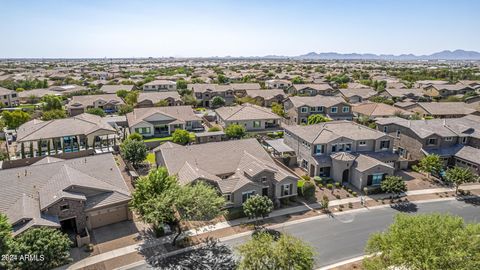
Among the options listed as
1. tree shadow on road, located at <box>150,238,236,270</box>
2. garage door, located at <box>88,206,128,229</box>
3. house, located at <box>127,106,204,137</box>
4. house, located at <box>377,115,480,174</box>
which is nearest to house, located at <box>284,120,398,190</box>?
house, located at <box>377,115,480,174</box>

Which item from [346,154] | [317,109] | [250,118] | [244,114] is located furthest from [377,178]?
[317,109]

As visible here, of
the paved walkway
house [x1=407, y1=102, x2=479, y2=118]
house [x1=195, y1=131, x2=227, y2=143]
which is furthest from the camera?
house [x1=407, y1=102, x2=479, y2=118]

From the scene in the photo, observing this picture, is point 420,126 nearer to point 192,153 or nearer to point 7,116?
point 192,153

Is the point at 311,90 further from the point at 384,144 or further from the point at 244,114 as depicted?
the point at 384,144

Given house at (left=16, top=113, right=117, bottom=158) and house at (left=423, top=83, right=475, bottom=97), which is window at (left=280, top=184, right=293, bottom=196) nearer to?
house at (left=16, top=113, right=117, bottom=158)

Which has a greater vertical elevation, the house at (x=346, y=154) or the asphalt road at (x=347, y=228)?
the house at (x=346, y=154)

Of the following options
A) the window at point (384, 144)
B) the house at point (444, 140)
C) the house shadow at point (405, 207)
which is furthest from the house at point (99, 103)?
the house shadow at point (405, 207)

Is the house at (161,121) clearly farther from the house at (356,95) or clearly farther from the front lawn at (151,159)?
the house at (356,95)

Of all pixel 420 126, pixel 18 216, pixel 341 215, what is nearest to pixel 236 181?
pixel 341 215
